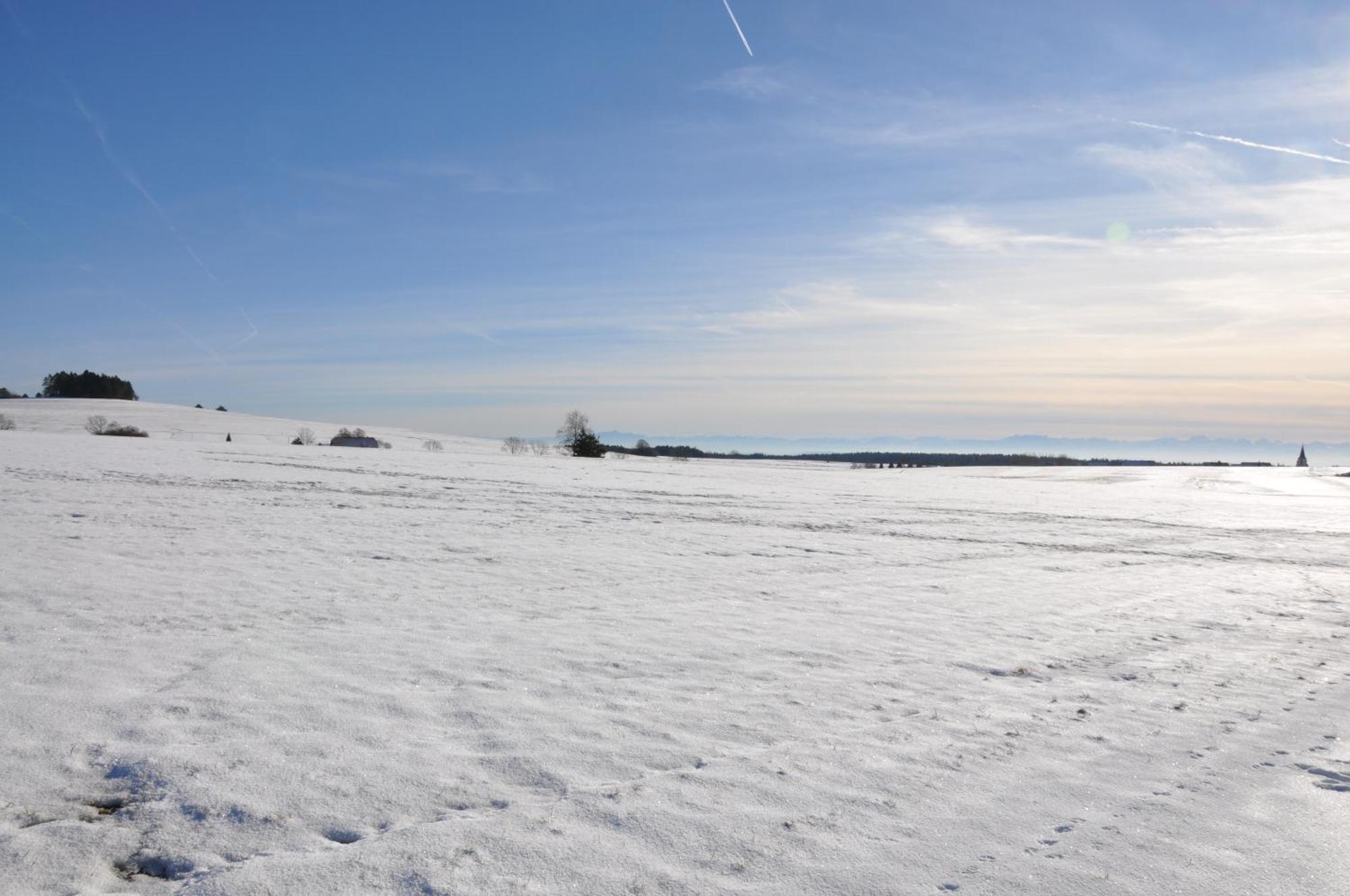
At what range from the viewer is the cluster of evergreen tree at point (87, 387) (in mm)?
123500

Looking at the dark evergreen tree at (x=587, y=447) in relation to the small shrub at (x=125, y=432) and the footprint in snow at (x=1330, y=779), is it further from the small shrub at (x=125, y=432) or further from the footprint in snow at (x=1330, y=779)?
the footprint in snow at (x=1330, y=779)

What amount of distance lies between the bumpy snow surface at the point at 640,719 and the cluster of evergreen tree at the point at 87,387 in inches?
5258

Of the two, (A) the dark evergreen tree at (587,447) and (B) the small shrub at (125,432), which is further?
(A) the dark evergreen tree at (587,447)

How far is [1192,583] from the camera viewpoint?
14.0 metres

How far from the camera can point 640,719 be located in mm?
6105

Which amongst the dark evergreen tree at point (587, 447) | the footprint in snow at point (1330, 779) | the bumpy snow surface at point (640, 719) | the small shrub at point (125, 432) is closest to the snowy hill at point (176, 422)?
the small shrub at point (125, 432)

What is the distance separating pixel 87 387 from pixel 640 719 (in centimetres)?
14843

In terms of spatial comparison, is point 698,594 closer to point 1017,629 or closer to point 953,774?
point 1017,629

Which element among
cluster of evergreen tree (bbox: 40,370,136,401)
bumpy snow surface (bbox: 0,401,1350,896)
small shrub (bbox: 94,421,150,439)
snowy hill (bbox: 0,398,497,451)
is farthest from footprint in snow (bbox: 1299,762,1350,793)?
cluster of evergreen tree (bbox: 40,370,136,401)

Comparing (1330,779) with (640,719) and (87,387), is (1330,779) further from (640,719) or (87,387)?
(87,387)

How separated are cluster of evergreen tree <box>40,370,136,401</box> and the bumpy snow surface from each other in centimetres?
13356

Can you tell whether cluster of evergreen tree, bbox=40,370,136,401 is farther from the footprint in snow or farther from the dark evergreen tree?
the footprint in snow

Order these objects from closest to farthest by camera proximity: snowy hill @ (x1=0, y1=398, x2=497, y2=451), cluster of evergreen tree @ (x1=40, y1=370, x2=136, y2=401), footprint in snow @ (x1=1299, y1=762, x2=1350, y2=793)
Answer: footprint in snow @ (x1=1299, y1=762, x2=1350, y2=793), snowy hill @ (x1=0, y1=398, x2=497, y2=451), cluster of evergreen tree @ (x1=40, y1=370, x2=136, y2=401)

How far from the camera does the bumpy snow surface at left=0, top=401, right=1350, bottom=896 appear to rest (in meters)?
4.13
